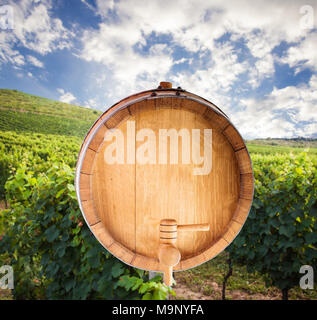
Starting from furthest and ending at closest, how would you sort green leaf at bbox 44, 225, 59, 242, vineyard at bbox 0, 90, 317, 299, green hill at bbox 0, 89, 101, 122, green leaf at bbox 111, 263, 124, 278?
1. green hill at bbox 0, 89, 101, 122
2. green leaf at bbox 44, 225, 59, 242
3. vineyard at bbox 0, 90, 317, 299
4. green leaf at bbox 111, 263, 124, 278

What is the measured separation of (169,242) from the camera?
965 millimetres

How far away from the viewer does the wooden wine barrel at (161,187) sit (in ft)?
3.09

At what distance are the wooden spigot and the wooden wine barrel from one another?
5 centimetres

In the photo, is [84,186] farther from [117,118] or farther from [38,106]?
[38,106]

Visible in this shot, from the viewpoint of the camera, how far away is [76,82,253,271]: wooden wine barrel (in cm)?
94

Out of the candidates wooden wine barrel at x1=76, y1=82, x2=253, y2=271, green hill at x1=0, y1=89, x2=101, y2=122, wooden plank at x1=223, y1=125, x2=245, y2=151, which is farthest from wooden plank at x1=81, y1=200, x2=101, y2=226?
green hill at x1=0, y1=89, x2=101, y2=122

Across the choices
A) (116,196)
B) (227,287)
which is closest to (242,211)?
(116,196)

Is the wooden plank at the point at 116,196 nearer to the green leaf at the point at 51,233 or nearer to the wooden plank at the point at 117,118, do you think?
the wooden plank at the point at 117,118

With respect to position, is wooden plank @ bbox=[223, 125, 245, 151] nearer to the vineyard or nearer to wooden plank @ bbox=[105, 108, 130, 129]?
wooden plank @ bbox=[105, 108, 130, 129]

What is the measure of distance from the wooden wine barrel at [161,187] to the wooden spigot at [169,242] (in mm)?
45

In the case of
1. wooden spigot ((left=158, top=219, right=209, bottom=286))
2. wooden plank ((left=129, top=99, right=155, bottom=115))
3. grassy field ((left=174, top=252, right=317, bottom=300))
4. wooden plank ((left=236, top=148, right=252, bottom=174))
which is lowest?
grassy field ((left=174, top=252, right=317, bottom=300))

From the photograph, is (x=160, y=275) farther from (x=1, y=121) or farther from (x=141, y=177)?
(x=1, y=121)

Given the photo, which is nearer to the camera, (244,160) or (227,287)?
(244,160)

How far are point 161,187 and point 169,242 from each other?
237 mm
